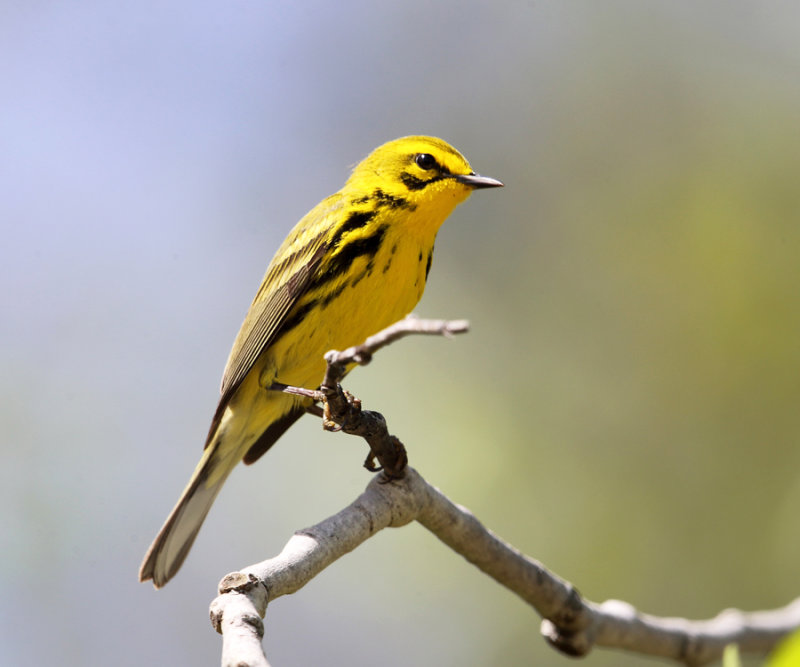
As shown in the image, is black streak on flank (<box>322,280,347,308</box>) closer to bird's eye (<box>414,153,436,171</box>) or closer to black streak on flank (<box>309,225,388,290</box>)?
black streak on flank (<box>309,225,388,290</box>)

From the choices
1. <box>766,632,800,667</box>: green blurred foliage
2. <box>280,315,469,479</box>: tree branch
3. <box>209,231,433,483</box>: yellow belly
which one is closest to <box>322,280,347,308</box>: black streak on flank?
<box>209,231,433,483</box>: yellow belly

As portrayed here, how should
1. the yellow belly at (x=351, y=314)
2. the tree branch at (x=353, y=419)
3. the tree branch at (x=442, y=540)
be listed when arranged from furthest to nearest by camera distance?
the yellow belly at (x=351, y=314)
the tree branch at (x=353, y=419)
the tree branch at (x=442, y=540)

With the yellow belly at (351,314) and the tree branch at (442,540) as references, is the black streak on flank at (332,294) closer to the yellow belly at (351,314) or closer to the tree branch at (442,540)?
the yellow belly at (351,314)

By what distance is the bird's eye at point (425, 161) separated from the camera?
14.2ft

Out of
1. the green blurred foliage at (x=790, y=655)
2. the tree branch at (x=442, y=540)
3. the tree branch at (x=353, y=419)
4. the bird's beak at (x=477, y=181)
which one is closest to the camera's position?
the green blurred foliage at (x=790, y=655)

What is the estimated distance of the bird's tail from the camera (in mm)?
4277

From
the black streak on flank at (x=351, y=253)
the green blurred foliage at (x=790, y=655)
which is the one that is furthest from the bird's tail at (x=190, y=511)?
the green blurred foliage at (x=790, y=655)

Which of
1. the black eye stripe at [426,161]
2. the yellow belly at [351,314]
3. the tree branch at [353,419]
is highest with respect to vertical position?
the black eye stripe at [426,161]

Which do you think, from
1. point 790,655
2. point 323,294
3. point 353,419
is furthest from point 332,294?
point 790,655

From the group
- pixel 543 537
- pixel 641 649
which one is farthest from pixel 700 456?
pixel 641 649

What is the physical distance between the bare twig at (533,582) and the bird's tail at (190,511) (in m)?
1.32

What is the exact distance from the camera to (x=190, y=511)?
450 cm

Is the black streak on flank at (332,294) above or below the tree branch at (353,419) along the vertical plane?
above

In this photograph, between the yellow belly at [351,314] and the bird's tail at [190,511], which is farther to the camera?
the bird's tail at [190,511]
